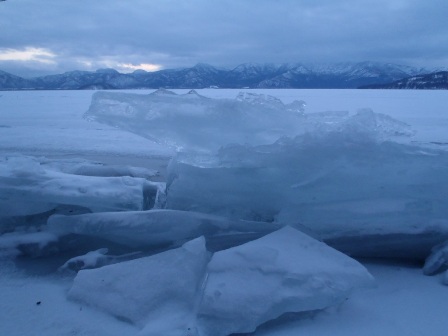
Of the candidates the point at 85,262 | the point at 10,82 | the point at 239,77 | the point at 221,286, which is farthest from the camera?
the point at 239,77

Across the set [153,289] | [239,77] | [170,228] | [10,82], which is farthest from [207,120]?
[239,77]

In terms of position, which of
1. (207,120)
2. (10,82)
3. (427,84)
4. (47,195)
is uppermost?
(207,120)

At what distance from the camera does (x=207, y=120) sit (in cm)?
328

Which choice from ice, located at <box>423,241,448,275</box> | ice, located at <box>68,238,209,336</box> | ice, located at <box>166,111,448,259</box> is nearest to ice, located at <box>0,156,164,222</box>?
ice, located at <box>166,111,448,259</box>

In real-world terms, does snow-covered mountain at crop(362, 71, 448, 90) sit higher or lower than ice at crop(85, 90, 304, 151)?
lower

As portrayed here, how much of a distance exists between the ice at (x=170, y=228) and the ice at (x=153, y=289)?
375 millimetres

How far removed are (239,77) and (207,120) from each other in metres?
181

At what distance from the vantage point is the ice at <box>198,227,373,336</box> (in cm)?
192

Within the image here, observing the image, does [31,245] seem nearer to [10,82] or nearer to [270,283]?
[270,283]

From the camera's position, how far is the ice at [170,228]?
108 inches

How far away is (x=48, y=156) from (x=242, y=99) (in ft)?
14.6

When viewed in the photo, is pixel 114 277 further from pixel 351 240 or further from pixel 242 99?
pixel 242 99

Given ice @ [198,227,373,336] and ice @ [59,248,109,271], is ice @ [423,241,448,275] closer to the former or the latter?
ice @ [198,227,373,336]

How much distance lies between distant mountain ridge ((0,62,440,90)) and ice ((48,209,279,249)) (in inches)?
4414
